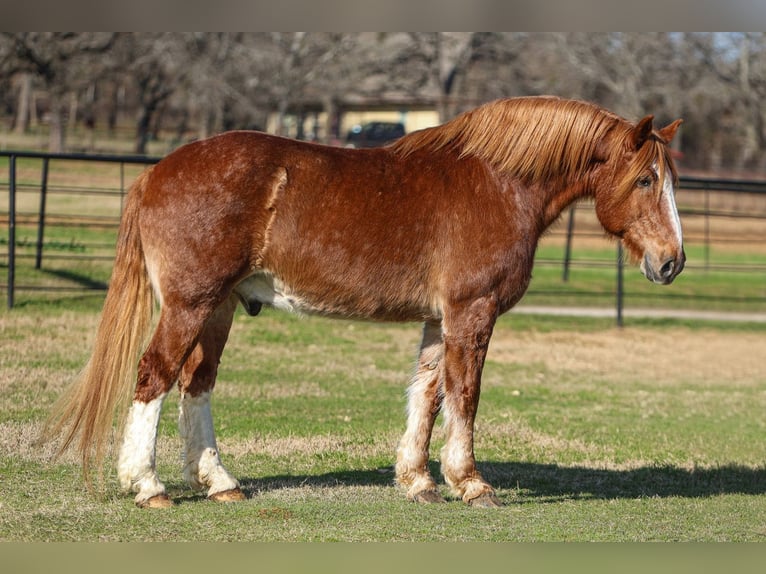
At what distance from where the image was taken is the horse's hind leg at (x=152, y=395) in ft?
18.2

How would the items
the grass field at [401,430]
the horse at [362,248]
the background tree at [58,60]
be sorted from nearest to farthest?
the grass field at [401,430] < the horse at [362,248] < the background tree at [58,60]

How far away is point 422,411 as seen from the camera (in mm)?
6371

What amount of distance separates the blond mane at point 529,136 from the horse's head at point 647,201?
15cm

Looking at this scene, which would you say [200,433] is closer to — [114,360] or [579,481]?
[114,360]

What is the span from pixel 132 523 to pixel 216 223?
169 cm

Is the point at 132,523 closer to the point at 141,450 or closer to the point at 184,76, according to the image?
the point at 141,450

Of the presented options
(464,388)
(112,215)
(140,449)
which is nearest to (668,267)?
(464,388)

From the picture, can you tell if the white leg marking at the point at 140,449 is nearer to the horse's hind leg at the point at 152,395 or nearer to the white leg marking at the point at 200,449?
the horse's hind leg at the point at 152,395

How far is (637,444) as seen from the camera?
877 centimetres

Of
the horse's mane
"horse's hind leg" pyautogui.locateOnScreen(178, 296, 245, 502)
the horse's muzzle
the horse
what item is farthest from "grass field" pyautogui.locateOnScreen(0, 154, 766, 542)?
the horse's mane

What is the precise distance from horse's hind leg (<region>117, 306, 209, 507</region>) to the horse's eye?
2.79 m

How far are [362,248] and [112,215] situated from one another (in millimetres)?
17710

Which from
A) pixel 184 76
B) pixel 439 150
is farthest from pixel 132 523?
pixel 184 76

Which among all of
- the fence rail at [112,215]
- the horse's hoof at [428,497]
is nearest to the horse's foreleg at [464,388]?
the horse's hoof at [428,497]
